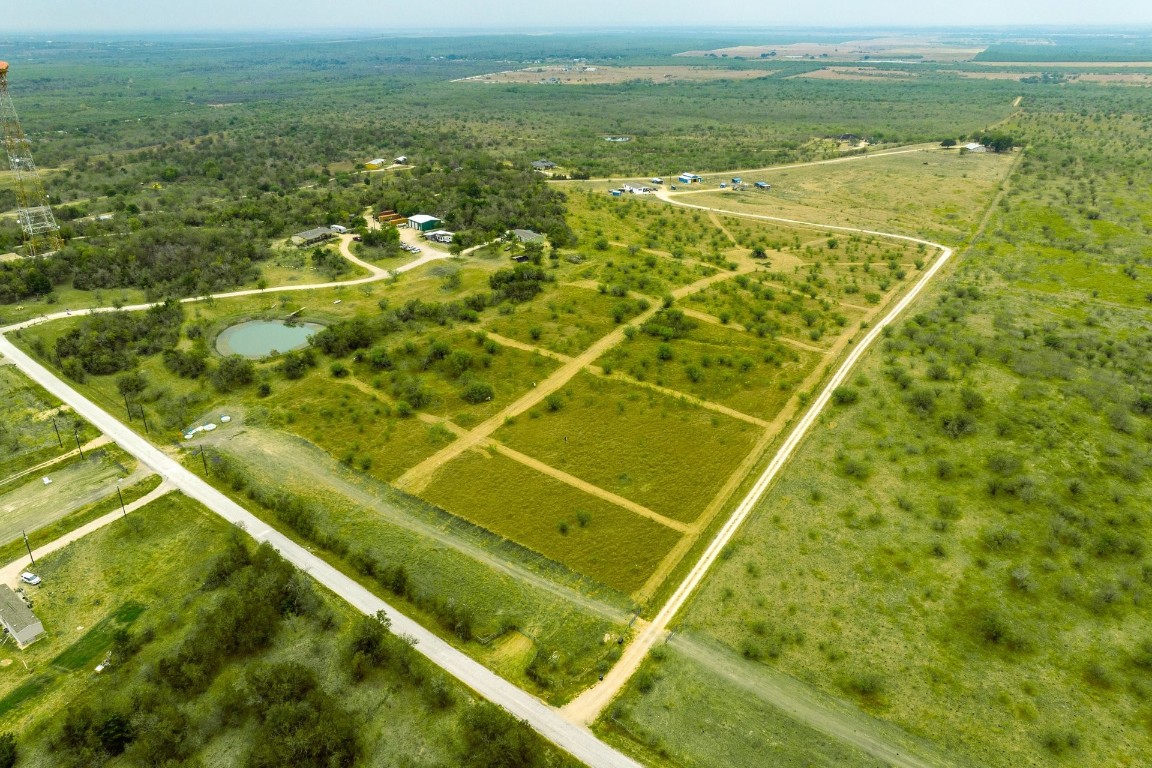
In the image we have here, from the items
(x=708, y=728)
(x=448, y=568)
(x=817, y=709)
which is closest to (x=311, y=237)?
(x=448, y=568)

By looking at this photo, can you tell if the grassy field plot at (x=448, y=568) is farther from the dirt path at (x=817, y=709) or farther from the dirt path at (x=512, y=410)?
the dirt path at (x=817, y=709)

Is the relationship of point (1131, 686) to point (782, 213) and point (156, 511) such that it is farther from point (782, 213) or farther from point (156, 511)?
point (782, 213)

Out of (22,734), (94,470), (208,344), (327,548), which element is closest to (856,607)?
(327,548)

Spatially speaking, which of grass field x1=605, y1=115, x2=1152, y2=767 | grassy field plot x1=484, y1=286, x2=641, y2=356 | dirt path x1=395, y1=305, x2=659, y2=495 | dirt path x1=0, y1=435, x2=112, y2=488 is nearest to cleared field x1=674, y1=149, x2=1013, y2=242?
grass field x1=605, y1=115, x2=1152, y2=767

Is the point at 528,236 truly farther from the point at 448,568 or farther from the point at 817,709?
the point at 817,709

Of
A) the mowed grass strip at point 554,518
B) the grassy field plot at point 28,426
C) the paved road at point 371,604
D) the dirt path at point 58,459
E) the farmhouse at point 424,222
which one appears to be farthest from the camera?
the farmhouse at point 424,222

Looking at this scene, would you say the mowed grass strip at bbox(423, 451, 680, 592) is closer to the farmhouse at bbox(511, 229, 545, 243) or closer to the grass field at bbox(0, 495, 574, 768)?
the grass field at bbox(0, 495, 574, 768)

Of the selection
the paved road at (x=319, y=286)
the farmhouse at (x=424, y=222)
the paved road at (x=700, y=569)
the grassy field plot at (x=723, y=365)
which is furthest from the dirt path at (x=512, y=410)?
the farmhouse at (x=424, y=222)
